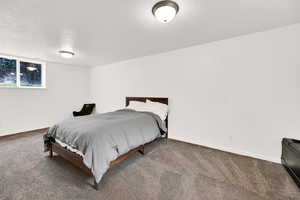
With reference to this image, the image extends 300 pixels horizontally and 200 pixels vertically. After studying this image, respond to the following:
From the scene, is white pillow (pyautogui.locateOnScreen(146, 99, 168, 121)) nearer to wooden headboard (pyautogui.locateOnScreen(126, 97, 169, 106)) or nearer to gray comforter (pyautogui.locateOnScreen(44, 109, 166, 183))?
wooden headboard (pyautogui.locateOnScreen(126, 97, 169, 106))

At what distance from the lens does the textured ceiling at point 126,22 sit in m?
1.53

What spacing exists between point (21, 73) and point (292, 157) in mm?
6419

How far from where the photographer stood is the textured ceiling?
153cm

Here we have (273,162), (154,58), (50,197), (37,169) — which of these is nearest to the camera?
(50,197)

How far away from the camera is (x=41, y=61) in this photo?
4.02 m

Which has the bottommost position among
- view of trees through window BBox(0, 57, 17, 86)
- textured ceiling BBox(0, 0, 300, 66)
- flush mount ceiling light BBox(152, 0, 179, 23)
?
view of trees through window BBox(0, 57, 17, 86)

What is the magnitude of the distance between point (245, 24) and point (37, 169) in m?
4.05

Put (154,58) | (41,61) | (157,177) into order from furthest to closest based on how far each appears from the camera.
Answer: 1. (41,61)
2. (154,58)
3. (157,177)

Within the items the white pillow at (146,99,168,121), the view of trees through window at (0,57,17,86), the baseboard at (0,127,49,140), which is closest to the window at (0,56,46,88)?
the view of trees through window at (0,57,17,86)

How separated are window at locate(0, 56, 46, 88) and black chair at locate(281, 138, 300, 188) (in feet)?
20.2

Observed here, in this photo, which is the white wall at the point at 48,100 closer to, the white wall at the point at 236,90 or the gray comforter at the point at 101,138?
the gray comforter at the point at 101,138

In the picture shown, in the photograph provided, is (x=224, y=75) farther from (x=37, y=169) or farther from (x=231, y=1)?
(x=37, y=169)

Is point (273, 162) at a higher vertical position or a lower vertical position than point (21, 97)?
lower

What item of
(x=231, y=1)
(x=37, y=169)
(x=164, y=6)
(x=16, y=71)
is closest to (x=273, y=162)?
(x=231, y=1)
